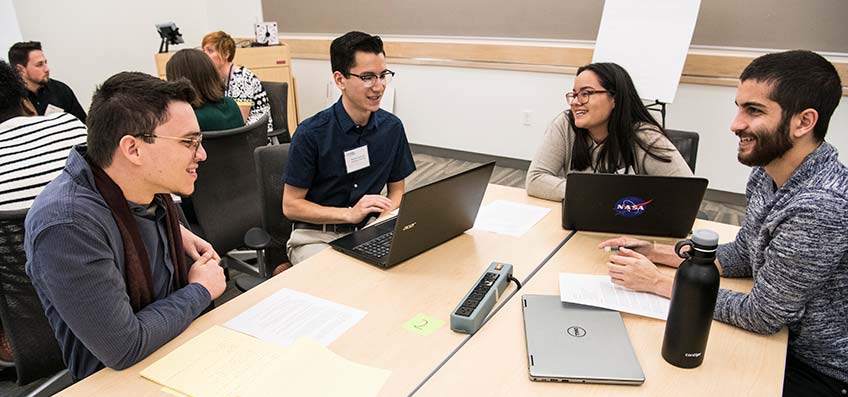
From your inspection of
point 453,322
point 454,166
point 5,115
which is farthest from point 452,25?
point 453,322

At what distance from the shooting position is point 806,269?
1.19m

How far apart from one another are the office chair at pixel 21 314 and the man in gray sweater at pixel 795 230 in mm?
1629

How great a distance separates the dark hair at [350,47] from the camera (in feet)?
6.82

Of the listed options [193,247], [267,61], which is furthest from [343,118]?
[267,61]

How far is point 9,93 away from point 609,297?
A: 230 centimetres

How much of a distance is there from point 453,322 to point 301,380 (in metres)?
0.38

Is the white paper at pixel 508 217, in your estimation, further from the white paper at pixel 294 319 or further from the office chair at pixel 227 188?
the office chair at pixel 227 188

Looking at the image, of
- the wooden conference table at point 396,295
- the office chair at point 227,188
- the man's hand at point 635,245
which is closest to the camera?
the wooden conference table at point 396,295

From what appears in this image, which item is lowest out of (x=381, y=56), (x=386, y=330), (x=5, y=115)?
(x=386, y=330)

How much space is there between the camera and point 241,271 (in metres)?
2.83

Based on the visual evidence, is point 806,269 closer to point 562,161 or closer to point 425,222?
point 425,222

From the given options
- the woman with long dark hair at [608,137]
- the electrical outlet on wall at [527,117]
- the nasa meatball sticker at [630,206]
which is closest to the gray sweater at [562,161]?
the woman with long dark hair at [608,137]

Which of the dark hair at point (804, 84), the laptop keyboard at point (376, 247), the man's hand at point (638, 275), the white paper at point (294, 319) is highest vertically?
the dark hair at point (804, 84)

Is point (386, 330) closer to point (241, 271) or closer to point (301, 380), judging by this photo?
point (301, 380)
